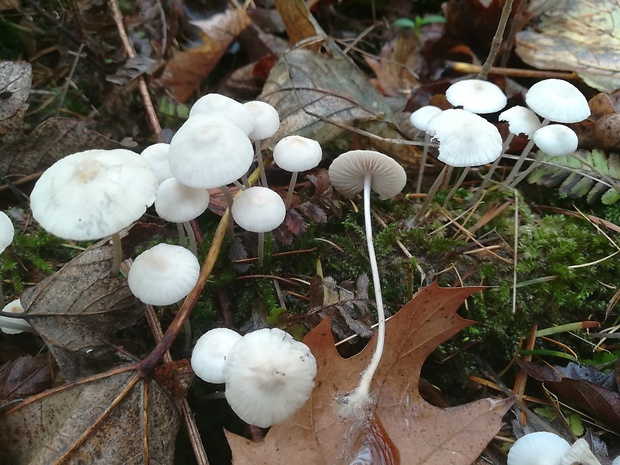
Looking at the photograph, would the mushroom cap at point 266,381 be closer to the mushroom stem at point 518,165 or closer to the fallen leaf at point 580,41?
the mushroom stem at point 518,165

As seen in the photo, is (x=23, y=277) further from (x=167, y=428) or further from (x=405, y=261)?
(x=405, y=261)

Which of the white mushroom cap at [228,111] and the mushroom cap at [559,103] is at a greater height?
the mushroom cap at [559,103]

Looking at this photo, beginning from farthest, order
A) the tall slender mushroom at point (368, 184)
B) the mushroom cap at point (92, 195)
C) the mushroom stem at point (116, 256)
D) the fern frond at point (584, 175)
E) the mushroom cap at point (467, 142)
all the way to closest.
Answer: the fern frond at point (584, 175)
the mushroom cap at point (467, 142)
the mushroom stem at point (116, 256)
the tall slender mushroom at point (368, 184)
the mushroom cap at point (92, 195)

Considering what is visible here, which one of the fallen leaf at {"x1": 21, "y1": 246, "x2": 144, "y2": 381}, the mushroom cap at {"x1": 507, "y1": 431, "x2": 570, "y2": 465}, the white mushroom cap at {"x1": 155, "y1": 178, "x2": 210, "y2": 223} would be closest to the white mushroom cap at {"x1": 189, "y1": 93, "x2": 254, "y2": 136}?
the white mushroom cap at {"x1": 155, "y1": 178, "x2": 210, "y2": 223}

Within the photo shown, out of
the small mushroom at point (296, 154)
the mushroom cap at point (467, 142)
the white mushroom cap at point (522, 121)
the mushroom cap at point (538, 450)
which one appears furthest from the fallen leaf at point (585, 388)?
the small mushroom at point (296, 154)

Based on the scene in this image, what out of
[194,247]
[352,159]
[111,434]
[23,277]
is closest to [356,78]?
[352,159]

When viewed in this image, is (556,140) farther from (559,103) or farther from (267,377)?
(267,377)

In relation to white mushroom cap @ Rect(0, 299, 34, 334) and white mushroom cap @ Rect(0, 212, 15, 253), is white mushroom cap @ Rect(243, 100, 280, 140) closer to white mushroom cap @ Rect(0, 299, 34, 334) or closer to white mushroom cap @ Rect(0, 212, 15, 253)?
white mushroom cap @ Rect(0, 212, 15, 253)
